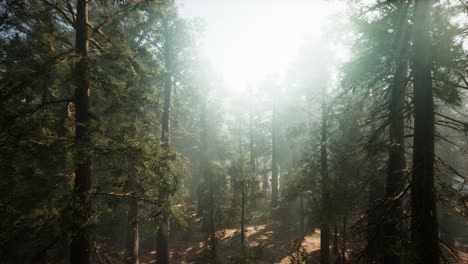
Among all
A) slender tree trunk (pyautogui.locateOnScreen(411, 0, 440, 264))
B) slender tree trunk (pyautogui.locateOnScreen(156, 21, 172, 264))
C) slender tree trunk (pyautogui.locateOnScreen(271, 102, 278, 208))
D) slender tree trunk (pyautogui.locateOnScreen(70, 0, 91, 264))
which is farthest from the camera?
slender tree trunk (pyautogui.locateOnScreen(271, 102, 278, 208))

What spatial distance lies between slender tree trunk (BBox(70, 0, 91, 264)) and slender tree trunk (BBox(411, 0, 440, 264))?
7.48m

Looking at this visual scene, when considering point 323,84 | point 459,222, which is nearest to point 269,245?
point 323,84

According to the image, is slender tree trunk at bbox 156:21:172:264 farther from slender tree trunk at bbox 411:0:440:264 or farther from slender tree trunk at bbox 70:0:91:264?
slender tree trunk at bbox 411:0:440:264

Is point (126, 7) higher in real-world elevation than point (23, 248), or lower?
higher

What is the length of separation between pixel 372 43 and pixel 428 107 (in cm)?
322

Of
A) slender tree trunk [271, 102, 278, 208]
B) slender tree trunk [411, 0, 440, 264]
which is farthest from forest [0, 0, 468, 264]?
slender tree trunk [271, 102, 278, 208]

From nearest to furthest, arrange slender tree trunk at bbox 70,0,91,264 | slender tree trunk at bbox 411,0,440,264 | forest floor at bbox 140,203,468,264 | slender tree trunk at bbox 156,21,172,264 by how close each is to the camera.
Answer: slender tree trunk at bbox 411,0,440,264, slender tree trunk at bbox 70,0,91,264, slender tree trunk at bbox 156,21,172,264, forest floor at bbox 140,203,468,264

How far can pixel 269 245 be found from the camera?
674 inches

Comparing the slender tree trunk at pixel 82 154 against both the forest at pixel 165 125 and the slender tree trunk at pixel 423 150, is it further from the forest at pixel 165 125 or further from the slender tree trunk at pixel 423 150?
the slender tree trunk at pixel 423 150

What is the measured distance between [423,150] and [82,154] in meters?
7.79

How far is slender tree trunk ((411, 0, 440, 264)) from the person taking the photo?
4.93 metres

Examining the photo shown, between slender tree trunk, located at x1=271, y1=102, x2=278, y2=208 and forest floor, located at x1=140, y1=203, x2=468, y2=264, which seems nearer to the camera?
forest floor, located at x1=140, y1=203, x2=468, y2=264

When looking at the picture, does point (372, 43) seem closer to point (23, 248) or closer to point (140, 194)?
point (140, 194)

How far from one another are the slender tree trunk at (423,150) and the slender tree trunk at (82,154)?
7476mm
